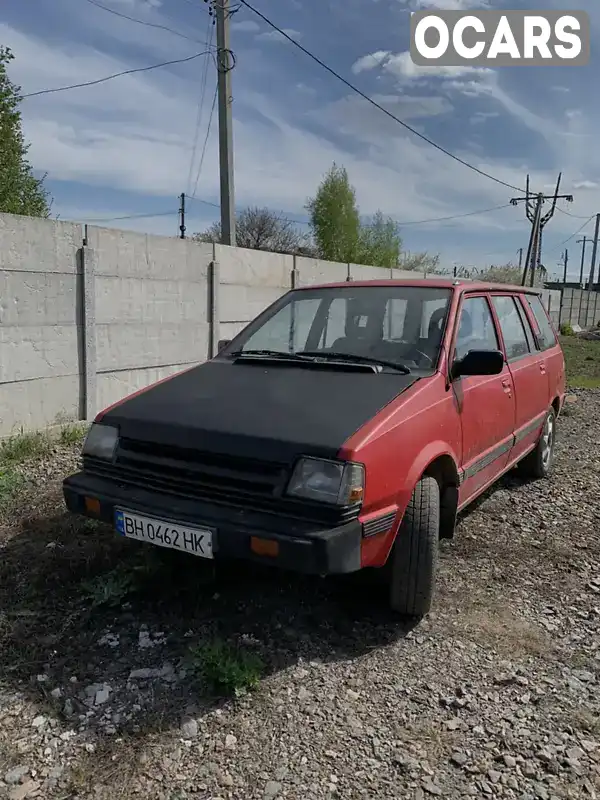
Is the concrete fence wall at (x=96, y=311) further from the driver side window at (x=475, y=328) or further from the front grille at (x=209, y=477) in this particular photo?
the driver side window at (x=475, y=328)

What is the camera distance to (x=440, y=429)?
2926 millimetres

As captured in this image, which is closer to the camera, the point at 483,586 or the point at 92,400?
the point at 483,586

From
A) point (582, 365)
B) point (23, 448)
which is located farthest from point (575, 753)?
point (582, 365)

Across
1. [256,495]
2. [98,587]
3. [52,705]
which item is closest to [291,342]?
[256,495]

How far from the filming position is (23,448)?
506cm

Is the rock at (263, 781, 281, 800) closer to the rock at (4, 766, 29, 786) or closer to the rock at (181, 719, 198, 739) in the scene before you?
the rock at (181, 719, 198, 739)

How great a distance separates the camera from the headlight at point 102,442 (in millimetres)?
2879

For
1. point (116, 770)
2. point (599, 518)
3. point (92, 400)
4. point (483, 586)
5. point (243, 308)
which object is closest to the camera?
point (116, 770)

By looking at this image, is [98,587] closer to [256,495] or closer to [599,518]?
[256,495]

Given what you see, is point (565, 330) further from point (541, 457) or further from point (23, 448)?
point (23, 448)

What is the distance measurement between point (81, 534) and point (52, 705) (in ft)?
5.03

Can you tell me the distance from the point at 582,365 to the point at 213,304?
11784mm

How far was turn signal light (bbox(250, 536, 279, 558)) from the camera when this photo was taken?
2.31 meters

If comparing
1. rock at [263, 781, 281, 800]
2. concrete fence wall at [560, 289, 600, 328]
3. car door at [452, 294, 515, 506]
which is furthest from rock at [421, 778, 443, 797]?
concrete fence wall at [560, 289, 600, 328]
